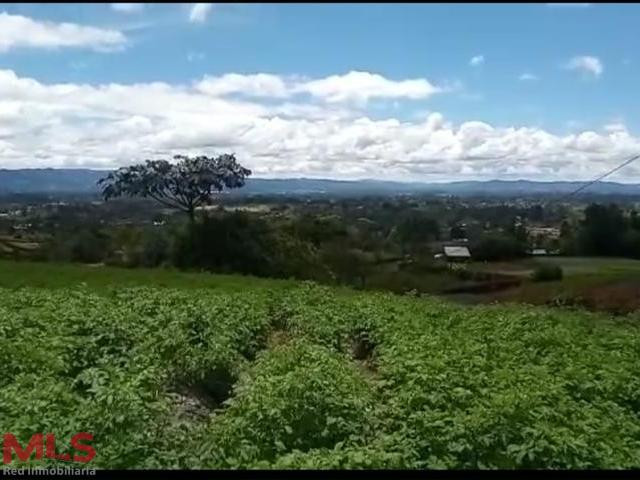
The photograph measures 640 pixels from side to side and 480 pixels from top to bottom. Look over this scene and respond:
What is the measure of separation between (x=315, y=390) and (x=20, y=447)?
1.81 m

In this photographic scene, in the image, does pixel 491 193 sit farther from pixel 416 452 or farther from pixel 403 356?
pixel 416 452

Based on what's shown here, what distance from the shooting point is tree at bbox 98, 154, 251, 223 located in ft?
81.9

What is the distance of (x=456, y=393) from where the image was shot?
215 inches

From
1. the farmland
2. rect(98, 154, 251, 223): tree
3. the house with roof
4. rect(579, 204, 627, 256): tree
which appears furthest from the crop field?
rect(98, 154, 251, 223): tree

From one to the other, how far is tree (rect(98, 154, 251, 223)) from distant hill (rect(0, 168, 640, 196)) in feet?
2.32

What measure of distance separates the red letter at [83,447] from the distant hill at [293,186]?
832 inches

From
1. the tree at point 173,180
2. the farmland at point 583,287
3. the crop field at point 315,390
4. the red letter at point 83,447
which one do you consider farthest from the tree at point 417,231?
the red letter at point 83,447

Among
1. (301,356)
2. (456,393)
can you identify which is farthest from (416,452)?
(301,356)

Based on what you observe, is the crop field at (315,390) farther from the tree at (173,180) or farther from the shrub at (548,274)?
the tree at (173,180)

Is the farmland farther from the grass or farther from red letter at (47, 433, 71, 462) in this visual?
red letter at (47, 433, 71, 462)

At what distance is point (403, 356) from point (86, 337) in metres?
3.12

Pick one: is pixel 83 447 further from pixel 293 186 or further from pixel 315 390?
pixel 293 186

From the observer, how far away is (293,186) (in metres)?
30.0

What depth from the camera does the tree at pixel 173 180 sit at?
81.9ft
